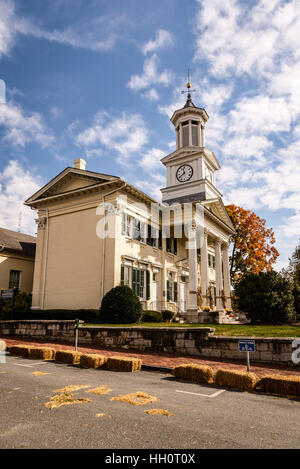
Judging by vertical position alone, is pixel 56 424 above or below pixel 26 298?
below

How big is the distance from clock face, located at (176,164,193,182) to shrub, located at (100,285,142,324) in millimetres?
16840

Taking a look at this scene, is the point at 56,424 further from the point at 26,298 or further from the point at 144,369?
the point at 26,298

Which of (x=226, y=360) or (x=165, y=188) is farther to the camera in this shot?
(x=165, y=188)

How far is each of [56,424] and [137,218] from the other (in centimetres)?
1781

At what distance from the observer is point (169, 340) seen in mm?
11461

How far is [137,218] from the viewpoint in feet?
70.9

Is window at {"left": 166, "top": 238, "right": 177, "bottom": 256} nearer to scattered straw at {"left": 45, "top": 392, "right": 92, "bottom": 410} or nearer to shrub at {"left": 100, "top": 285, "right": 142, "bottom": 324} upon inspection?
shrub at {"left": 100, "top": 285, "right": 142, "bottom": 324}

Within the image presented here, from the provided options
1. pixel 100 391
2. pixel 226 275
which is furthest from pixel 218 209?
pixel 100 391

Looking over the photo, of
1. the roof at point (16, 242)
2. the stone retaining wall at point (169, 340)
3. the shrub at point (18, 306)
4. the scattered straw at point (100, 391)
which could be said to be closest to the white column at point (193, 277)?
the stone retaining wall at point (169, 340)

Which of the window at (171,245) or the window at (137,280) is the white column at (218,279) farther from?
the window at (137,280)

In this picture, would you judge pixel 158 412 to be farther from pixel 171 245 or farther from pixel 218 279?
pixel 218 279

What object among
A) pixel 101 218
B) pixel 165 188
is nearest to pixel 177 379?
pixel 101 218

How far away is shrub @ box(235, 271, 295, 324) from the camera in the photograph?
63.6 ft
